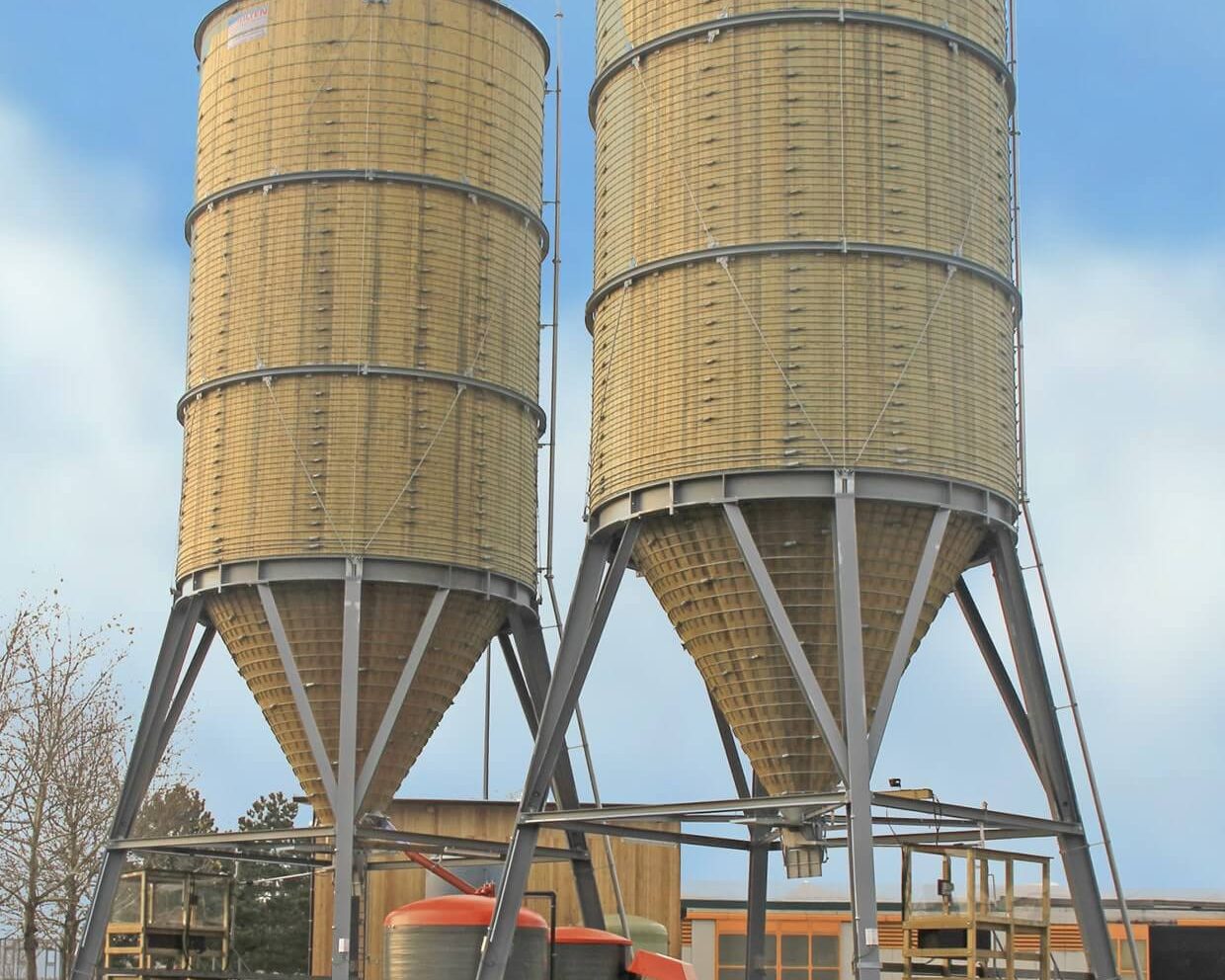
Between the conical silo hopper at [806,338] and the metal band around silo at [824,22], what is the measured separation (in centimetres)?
4

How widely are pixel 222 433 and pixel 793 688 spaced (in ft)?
34.5

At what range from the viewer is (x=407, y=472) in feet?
95.1

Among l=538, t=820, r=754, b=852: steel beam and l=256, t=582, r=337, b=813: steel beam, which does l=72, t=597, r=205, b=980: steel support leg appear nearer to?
l=256, t=582, r=337, b=813: steel beam

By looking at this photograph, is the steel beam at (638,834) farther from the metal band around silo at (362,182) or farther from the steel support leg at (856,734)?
the metal band around silo at (362,182)

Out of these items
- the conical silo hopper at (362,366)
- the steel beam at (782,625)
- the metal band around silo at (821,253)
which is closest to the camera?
the steel beam at (782,625)

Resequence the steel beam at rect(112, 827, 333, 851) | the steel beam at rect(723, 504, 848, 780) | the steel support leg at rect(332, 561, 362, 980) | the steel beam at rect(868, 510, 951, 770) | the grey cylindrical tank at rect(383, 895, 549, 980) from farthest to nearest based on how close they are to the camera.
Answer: the steel support leg at rect(332, 561, 362, 980)
the steel beam at rect(112, 827, 333, 851)
the grey cylindrical tank at rect(383, 895, 549, 980)
the steel beam at rect(868, 510, 951, 770)
the steel beam at rect(723, 504, 848, 780)

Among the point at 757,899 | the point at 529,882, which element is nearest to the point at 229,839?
the point at 757,899

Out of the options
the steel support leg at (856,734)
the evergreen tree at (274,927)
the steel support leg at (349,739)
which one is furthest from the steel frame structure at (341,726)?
the evergreen tree at (274,927)

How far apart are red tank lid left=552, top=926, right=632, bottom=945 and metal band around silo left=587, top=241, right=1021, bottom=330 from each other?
29.0 feet

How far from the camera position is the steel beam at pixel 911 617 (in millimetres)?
23250

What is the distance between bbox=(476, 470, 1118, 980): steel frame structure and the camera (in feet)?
73.6

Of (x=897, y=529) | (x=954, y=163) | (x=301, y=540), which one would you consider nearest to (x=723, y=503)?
(x=897, y=529)

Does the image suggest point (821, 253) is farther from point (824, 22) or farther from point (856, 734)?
point (856, 734)

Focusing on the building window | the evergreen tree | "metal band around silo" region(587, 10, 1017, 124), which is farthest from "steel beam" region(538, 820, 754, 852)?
the evergreen tree
